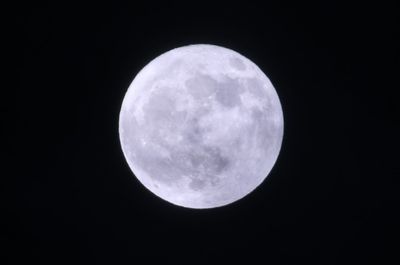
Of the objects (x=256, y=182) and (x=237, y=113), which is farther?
(x=256, y=182)

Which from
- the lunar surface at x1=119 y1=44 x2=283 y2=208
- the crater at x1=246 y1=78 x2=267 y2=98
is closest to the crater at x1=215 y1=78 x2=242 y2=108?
the lunar surface at x1=119 y1=44 x2=283 y2=208

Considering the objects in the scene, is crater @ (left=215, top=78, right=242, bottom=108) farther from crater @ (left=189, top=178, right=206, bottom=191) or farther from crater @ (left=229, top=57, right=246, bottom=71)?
crater @ (left=189, top=178, right=206, bottom=191)

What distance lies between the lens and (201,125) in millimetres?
5625

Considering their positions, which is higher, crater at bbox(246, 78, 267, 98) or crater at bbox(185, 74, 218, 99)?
crater at bbox(246, 78, 267, 98)

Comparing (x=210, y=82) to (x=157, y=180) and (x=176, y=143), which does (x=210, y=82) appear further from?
(x=157, y=180)

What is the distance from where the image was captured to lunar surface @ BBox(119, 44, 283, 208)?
566cm

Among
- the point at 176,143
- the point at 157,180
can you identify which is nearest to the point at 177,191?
the point at 157,180

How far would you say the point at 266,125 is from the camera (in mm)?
6078

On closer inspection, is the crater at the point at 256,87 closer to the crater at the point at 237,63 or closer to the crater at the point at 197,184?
the crater at the point at 237,63

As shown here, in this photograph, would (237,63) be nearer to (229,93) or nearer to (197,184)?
(229,93)

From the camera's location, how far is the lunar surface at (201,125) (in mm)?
5660

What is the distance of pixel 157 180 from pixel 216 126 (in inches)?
43.3

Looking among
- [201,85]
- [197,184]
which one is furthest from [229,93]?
[197,184]

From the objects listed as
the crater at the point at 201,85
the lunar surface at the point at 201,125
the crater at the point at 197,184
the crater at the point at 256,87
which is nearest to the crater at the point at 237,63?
the lunar surface at the point at 201,125
